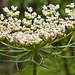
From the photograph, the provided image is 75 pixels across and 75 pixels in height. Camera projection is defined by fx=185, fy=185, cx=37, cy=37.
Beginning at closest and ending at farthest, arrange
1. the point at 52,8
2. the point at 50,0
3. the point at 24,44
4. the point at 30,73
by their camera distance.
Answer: the point at 24,44
the point at 52,8
the point at 50,0
the point at 30,73

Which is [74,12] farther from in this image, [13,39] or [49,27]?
[13,39]

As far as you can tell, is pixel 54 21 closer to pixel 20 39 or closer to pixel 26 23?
pixel 26 23

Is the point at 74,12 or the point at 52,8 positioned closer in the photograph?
the point at 74,12

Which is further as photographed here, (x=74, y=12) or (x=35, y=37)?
(x=74, y=12)

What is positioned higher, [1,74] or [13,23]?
[13,23]

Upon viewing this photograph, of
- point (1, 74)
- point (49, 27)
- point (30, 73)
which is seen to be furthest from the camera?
point (1, 74)

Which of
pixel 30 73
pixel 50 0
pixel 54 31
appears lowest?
pixel 30 73

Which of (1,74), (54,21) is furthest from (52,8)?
(1,74)

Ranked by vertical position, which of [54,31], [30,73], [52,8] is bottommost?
[30,73]

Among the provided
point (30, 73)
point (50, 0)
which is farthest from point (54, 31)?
point (30, 73)
